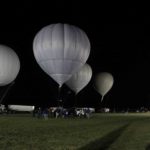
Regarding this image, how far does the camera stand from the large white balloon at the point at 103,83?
296ft

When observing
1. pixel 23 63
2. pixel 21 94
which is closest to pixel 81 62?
pixel 21 94

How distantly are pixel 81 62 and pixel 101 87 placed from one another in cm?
3783

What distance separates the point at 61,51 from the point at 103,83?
41.5 metres

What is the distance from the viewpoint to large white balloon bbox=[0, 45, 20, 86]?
200 ft

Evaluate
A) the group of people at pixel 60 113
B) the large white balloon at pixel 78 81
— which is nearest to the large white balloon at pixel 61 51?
the group of people at pixel 60 113

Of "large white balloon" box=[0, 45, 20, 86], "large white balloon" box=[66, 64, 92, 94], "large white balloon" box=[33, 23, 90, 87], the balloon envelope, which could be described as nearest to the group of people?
"large white balloon" box=[66, 64, 92, 94]

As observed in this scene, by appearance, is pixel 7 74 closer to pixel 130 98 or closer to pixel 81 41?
pixel 81 41

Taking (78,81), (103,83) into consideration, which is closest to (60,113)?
(78,81)

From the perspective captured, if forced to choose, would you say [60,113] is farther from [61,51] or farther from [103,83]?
[103,83]

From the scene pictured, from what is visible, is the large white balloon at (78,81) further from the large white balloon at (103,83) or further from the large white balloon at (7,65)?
the large white balloon at (103,83)

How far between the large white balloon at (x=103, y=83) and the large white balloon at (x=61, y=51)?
38.2 meters

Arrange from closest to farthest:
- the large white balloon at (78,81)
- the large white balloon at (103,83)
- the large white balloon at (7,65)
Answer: the large white balloon at (7,65) < the large white balloon at (78,81) < the large white balloon at (103,83)

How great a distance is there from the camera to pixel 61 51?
51.4m

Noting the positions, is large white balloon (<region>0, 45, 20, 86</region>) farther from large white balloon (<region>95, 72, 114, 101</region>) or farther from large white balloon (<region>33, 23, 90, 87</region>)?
large white balloon (<region>95, 72, 114, 101</region>)
